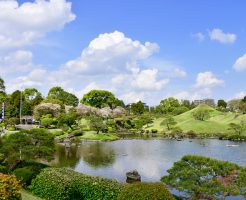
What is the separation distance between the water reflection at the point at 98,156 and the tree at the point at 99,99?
220 ft

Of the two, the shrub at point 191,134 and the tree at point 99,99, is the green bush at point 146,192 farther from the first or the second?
the tree at point 99,99

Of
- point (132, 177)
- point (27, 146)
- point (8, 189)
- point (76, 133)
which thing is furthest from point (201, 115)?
point (8, 189)

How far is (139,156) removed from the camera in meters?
50.3

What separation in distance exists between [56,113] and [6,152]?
6871cm

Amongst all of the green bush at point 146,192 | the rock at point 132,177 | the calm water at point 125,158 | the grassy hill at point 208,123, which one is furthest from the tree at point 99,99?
the green bush at point 146,192

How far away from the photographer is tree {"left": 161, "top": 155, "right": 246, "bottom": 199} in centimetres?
2074

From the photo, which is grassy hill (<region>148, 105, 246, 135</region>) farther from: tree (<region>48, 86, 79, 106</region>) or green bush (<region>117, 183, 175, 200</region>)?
green bush (<region>117, 183, 175, 200</region>)

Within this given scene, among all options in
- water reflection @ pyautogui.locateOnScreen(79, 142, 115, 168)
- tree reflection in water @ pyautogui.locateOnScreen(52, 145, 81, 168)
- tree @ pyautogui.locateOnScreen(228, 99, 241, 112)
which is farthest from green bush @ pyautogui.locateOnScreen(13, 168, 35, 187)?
tree @ pyautogui.locateOnScreen(228, 99, 241, 112)

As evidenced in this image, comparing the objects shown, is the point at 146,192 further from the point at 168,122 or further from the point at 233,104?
the point at 233,104

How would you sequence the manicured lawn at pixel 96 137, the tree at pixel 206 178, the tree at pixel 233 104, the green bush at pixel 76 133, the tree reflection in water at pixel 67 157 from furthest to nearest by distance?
the tree at pixel 233 104 → the green bush at pixel 76 133 → the manicured lawn at pixel 96 137 → the tree reflection in water at pixel 67 157 → the tree at pixel 206 178

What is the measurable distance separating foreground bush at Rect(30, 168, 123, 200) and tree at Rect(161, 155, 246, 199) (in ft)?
16.8

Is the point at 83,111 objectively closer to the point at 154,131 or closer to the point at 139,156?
the point at 154,131

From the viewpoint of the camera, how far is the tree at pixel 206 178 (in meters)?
20.7

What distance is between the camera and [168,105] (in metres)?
136
